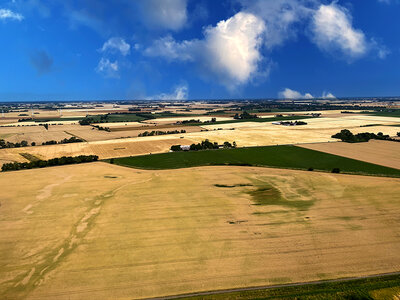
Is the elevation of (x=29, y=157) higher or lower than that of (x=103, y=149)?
lower

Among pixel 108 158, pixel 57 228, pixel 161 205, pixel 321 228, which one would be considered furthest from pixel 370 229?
pixel 108 158

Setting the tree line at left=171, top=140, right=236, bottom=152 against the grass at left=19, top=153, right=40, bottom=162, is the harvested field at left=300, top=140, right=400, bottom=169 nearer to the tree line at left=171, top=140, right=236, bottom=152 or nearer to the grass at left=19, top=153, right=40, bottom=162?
the tree line at left=171, top=140, right=236, bottom=152

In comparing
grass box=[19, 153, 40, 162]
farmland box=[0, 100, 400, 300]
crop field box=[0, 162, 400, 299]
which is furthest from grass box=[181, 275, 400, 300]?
grass box=[19, 153, 40, 162]

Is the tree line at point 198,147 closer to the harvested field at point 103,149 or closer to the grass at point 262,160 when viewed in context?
the harvested field at point 103,149

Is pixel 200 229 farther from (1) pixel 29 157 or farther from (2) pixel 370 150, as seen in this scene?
(2) pixel 370 150

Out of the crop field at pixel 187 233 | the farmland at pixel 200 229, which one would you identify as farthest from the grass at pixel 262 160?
the crop field at pixel 187 233

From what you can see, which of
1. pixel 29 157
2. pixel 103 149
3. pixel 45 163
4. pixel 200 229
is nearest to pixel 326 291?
pixel 200 229
